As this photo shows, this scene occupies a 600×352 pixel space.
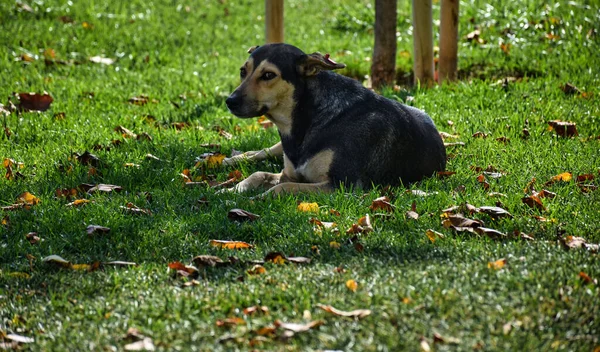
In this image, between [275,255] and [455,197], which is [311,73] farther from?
[275,255]

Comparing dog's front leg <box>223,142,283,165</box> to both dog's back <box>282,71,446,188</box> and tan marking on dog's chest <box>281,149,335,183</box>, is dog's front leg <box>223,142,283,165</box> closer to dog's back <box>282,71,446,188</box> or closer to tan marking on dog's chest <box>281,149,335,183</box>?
dog's back <box>282,71,446,188</box>

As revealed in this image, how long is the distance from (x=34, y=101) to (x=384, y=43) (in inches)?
164

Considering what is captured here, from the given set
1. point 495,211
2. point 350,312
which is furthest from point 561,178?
point 350,312

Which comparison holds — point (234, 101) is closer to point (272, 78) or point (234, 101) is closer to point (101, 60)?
point (272, 78)

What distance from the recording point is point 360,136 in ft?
22.9

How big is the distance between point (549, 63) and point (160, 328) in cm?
769

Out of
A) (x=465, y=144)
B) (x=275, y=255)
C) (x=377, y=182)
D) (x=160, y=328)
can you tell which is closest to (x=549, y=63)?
(x=465, y=144)

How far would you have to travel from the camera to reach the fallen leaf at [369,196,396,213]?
6.09m

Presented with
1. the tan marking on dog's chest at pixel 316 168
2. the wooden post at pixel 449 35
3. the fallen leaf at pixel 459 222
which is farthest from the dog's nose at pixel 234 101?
the wooden post at pixel 449 35

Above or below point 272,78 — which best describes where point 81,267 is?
below

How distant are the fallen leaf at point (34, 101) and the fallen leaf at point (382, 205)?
491cm

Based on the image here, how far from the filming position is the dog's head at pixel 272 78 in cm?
696

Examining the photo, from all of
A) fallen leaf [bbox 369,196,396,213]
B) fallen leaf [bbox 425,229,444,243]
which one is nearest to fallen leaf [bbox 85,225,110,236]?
fallen leaf [bbox 369,196,396,213]

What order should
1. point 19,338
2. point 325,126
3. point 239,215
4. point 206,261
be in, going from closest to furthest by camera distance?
point 19,338 < point 206,261 < point 239,215 < point 325,126
